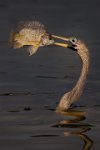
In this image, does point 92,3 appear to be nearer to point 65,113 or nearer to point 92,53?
point 92,53

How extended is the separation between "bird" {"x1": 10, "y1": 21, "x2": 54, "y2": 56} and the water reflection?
910 millimetres

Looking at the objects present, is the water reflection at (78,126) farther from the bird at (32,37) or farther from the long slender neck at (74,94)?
the bird at (32,37)

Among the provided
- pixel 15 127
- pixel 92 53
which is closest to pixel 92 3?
pixel 92 53

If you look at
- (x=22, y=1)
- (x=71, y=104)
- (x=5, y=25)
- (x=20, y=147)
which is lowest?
(x=20, y=147)

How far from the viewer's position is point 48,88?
11508 mm

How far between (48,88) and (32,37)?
82.7 inches

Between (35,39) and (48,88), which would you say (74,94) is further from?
(48,88)

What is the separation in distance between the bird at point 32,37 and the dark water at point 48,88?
83 cm

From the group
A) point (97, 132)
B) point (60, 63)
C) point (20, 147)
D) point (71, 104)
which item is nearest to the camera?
point (20, 147)

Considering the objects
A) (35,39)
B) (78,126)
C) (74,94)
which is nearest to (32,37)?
(35,39)

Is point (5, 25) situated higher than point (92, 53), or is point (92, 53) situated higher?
point (5, 25)

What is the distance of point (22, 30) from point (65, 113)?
3.76 ft

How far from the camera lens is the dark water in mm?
8530

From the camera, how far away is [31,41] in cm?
954
